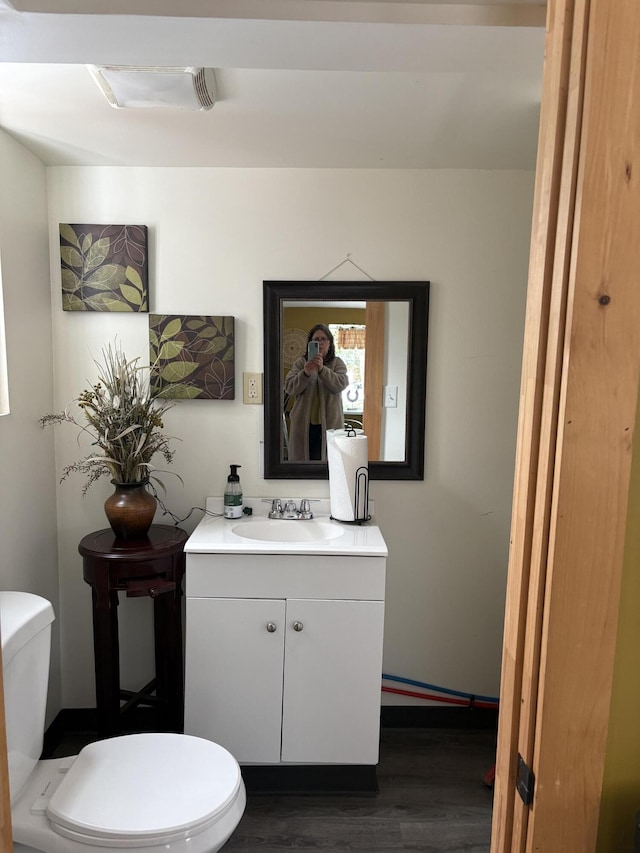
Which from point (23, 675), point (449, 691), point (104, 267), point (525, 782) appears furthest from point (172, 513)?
point (525, 782)

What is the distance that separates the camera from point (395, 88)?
1565 mm

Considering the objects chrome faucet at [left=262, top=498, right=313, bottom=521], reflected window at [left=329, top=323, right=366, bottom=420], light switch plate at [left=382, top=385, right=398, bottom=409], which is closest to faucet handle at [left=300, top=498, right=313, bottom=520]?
chrome faucet at [left=262, top=498, right=313, bottom=521]

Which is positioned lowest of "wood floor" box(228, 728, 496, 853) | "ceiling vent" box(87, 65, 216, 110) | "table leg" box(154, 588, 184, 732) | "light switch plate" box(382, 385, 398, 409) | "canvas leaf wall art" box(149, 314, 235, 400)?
"wood floor" box(228, 728, 496, 853)

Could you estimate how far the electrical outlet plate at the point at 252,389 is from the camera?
2.27m

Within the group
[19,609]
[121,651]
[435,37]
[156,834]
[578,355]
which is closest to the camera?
[578,355]

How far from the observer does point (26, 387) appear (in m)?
2.05

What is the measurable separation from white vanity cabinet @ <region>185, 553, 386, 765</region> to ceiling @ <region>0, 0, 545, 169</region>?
1375mm

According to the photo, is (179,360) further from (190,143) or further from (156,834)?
(156,834)

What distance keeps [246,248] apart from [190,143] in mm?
412

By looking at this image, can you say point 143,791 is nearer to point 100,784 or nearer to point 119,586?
point 100,784

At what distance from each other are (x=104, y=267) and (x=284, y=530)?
1.21 m

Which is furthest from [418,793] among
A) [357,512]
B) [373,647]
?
[357,512]

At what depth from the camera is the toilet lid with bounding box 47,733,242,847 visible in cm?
133

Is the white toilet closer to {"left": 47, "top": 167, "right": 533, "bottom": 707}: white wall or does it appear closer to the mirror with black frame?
{"left": 47, "top": 167, "right": 533, "bottom": 707}: white wall
